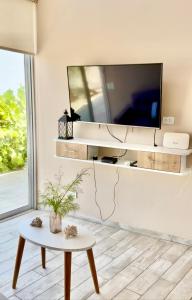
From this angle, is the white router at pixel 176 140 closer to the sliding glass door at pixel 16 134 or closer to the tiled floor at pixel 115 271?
the tiled floor at pixel 115 271

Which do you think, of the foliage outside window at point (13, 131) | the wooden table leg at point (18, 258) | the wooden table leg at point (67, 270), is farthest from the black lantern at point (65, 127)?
the wooden table leg at point (67, 270)

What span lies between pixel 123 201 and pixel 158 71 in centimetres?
150

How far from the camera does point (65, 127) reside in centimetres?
367

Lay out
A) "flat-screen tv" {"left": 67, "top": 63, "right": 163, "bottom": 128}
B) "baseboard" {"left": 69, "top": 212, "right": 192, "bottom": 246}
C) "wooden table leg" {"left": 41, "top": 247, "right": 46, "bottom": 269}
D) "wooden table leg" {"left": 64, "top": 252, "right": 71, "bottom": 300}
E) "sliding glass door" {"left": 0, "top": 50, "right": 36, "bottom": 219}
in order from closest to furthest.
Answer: "wooden table leg" {"left": 64, "top": 252, "right": 71, "bottom": 300} < "wooden table leg" {"left": 41, "top": 247, "right": 46, "bottom": 269} < "flat-screen tv" {"left": 67, "top": 63, "right": 163, "bottom": 128} < "baseboard" {"left": 69, "top": 212, "right": 192, "bottom": 246} < "sliding glass door" {"left": 0, "top": 50, "right": 36, "bottom": 219}

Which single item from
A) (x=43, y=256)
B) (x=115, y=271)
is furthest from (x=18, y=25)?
(x=115, y=271)

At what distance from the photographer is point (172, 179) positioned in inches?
126

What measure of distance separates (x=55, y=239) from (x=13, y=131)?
2032 mm

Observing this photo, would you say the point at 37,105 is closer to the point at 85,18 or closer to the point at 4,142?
the point at 4,142

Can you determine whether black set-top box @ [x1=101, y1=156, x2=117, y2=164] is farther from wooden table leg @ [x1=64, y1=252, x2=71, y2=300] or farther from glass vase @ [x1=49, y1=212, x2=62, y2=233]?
wooden table leg @ [x1=64, y1=252, x2=71, y2=300]

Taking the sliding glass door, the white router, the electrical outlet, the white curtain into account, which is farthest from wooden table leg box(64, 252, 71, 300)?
the white curtain

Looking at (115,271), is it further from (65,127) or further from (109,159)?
(65,127)

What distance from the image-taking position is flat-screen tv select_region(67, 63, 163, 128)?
3.01 metres

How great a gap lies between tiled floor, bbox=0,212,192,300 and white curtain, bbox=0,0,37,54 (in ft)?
7.16

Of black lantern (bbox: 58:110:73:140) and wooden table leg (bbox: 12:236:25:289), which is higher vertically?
black lantern (bbox: 58:110:73:140)
